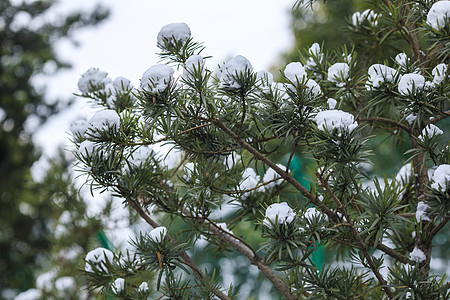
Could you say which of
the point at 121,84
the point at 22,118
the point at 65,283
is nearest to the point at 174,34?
the point at 121,84

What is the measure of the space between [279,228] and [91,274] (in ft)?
0.84

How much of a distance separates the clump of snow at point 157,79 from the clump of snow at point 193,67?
0.02 metres

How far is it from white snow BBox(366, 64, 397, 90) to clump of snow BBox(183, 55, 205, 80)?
0.54ft

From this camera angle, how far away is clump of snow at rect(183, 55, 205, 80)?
43 cm

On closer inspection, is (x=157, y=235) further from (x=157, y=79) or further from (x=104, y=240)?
(x=104, y=240)

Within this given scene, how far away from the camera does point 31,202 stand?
338 cm

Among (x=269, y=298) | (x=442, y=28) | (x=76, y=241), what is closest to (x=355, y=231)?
(x=442, y=28)

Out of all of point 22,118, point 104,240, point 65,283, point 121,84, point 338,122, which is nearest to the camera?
point 338,122

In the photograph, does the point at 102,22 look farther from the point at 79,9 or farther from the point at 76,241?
the point at 76,241

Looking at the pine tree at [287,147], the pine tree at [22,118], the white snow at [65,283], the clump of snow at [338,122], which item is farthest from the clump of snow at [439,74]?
the pine tree at [22,118]

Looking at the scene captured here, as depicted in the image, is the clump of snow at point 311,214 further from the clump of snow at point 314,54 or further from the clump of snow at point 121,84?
the clump of snow at point 121,84

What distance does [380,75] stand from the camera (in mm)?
465

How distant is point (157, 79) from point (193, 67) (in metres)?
0.04

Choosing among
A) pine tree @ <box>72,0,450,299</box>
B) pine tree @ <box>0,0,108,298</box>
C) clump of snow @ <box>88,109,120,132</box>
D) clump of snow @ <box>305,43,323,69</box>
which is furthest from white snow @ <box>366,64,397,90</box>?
pine tree @ <box>0,0,108,298</box>
